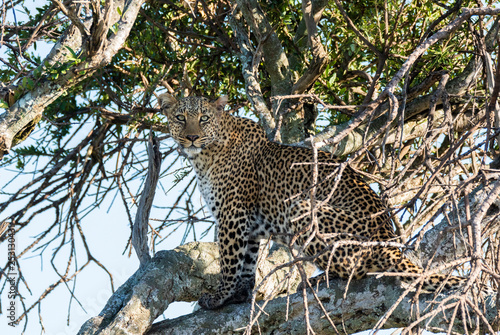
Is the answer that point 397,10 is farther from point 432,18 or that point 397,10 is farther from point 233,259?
point 233,259

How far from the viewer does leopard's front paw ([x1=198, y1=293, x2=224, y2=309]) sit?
17.7ft

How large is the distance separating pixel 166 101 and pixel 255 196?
1374 mm

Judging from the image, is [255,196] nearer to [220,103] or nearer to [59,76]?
[220,103]

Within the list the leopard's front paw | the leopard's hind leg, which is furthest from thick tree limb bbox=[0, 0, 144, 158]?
the leopard's front paw

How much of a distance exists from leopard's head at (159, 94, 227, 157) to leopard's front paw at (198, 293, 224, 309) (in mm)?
1387

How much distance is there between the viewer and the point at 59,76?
5039 mm

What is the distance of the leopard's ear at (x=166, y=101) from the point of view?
6.28 meters

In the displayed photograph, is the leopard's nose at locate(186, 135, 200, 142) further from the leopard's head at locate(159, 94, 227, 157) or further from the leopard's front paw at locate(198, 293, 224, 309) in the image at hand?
the leopard's front paw at locate(198, 293, 224, 309)

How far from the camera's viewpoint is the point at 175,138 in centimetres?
623

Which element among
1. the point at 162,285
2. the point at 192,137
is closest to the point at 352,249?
the point at 162,285

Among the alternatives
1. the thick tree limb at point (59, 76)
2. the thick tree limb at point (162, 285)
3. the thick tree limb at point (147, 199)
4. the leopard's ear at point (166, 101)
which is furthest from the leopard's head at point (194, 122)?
the thick tree limb at point (59, 76)

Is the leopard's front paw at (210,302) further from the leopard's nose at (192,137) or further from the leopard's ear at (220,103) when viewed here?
the leopard's ear at (220,103)

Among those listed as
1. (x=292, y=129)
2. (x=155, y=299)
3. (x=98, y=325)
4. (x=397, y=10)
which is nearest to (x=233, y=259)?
(x=155, y=299)

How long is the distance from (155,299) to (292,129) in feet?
8.16
